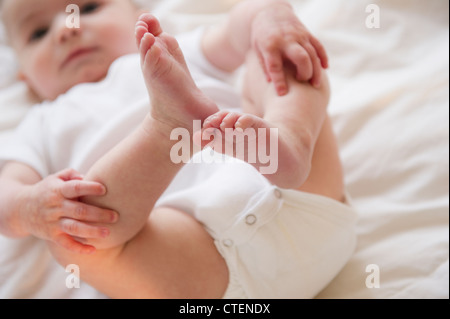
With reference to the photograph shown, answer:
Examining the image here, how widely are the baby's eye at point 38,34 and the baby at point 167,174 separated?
0.23 meters

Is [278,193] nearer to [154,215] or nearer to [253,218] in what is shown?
[253,218]

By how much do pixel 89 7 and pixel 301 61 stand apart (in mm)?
443

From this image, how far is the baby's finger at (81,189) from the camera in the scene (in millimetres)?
553

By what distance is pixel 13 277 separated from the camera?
69 cm

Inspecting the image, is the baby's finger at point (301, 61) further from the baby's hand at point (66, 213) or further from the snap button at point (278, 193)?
the baby's hand at point (66, 213)

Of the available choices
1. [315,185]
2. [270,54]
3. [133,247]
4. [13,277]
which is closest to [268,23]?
[270,54]

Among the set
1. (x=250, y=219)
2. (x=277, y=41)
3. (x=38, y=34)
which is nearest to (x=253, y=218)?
(x=250, y=219)

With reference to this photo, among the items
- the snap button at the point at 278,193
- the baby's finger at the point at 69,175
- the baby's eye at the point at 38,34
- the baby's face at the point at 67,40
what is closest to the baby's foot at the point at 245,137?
the snap button at the point at 278,193

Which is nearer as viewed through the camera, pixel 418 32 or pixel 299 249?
pixel 299 249

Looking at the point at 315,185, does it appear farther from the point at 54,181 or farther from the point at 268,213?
the point at 54,181

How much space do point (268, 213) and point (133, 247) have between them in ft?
0.55

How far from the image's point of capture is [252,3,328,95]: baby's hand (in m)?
0.61

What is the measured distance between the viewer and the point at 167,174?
55cm

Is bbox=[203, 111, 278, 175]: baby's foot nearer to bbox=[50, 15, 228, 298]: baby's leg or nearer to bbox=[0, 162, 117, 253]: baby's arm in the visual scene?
bbox=[50, 15, 228, 298]: baby's leg
